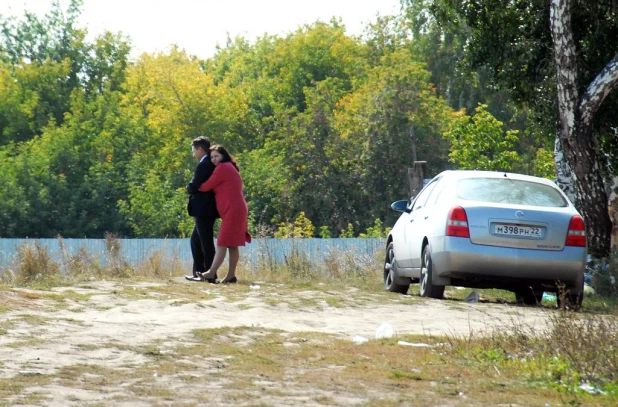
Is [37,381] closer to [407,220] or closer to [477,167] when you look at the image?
[407,220]

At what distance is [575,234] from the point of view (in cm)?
1311

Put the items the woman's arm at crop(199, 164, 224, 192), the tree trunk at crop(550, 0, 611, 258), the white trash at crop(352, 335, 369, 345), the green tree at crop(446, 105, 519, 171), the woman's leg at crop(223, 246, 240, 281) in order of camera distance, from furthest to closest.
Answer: the green tree at crop(446, 105, 519, 171) → the tree trunk at crop(550, 0, 611, 258) → the woman's arm at crop(199, 164, 224, 192) → the woman's leg at crop(223, 246, 240, 281) → the white trash at crop(352, 335, 369, 345)

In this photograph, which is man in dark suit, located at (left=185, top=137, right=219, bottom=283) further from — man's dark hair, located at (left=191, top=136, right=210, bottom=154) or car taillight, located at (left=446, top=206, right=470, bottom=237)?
car taillight, located at (left=446, top=206, right=470, bottom=237)

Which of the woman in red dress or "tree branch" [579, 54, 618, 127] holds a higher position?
"tree branch" [579, 54, 618, 127]

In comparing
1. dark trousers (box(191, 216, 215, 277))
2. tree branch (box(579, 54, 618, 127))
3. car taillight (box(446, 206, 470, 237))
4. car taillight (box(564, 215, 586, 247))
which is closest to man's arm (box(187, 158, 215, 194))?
dark trousers (box(191, 216, 215, 277))

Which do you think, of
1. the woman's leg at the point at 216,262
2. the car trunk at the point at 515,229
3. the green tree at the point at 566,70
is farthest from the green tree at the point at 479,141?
the car trunk at the point at 515,229

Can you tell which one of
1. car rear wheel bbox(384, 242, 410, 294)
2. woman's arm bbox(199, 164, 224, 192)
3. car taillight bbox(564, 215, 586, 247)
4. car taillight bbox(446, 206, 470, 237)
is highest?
woman's arm bbox(199, 164, 224, 192)

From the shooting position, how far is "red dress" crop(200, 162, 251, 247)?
15.5m

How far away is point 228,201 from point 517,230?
428 cm

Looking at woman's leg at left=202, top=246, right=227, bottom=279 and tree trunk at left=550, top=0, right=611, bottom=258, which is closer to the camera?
woman's leg at left=202, top=246, right=227, bottom=279

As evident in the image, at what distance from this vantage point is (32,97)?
7338cm

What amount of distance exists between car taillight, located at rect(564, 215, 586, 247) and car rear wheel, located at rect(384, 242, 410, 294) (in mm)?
2982

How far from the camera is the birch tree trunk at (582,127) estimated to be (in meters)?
16.8

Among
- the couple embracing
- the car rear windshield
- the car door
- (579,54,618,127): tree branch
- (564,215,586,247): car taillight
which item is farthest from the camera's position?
(579,54,618,127): tree branch
